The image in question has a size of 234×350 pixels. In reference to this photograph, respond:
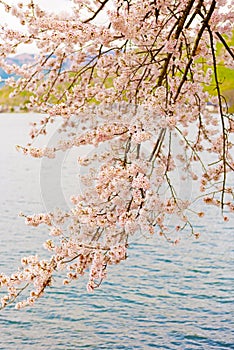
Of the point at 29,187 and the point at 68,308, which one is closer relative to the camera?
the point at 68,308

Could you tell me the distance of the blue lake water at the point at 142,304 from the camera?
1161cm

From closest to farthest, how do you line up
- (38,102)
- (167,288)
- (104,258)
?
1. (104,258)
2. (38,102)
3. (167,288)

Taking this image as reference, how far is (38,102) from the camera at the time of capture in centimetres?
722

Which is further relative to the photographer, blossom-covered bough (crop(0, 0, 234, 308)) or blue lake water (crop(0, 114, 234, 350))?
blue lake water (crop(0, 114, 234, 350))

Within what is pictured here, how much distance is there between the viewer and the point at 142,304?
44.5 feet

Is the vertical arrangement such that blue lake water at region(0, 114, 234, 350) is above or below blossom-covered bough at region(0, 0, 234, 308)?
below

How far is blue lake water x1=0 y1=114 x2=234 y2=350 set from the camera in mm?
11609

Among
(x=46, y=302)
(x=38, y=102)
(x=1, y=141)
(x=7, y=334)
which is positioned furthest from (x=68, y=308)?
(x=1, y=141)

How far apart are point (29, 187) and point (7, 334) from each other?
20625 millimetres

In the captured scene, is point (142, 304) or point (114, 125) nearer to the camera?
point (114, 125)

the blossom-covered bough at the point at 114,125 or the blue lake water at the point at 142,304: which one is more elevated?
the blossom-covered bough at the point at 114,125

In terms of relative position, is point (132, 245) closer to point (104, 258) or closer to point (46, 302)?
point (46, 302)

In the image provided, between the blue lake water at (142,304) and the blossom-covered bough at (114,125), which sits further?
the blue lake water at (142,304)

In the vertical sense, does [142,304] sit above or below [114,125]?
below
